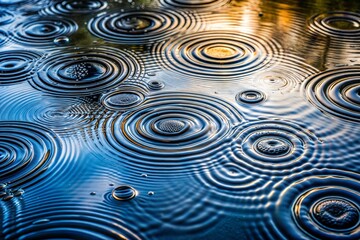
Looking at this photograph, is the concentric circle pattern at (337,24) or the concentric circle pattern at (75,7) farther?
the concentric circle pattern at (75,7)

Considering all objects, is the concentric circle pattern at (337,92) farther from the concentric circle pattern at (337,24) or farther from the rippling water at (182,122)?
the concentric circle pattern at (337,24)

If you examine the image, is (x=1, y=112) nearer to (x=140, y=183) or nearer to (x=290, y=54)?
(x=140, y=183)

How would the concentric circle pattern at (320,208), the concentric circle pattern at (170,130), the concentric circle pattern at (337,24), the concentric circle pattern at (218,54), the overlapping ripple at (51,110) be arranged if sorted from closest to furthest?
1. the concentric circle pattern at (320,208)
2. the concentric circle pattern at (170,130)
3. the overlapping ripple at (51,110)
4. the concentric circle pattern at (218,54)
5. the concentric circle pattern at (337,24)

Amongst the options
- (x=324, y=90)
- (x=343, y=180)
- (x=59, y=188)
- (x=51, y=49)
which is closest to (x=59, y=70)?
(x=51, y=49)

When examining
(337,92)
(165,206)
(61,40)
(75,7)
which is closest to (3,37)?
(61,40)

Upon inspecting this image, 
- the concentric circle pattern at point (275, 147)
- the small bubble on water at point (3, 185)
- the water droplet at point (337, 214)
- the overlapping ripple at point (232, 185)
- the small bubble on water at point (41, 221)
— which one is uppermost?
the concentric circle pattern at point (275, 147)

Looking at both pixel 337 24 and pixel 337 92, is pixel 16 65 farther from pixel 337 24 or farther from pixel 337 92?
pixel 337 24

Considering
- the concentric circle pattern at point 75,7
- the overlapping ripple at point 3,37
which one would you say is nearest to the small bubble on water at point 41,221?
the overlapping ripple at point 3,37
